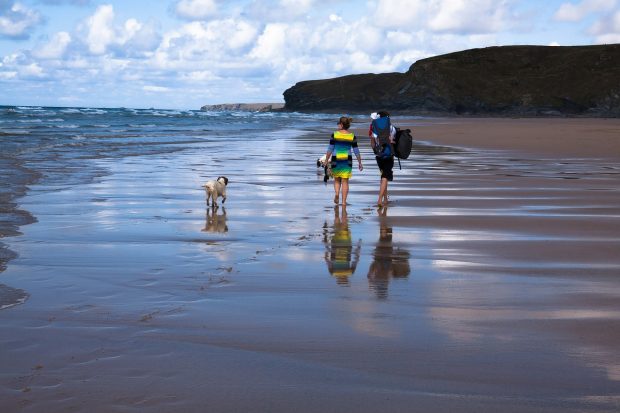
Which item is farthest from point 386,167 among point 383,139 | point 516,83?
point 516,83

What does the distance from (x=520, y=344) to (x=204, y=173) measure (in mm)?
13752

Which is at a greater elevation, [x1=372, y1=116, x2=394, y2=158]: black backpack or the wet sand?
[x1=372, y1=116, x2=394, y2=158]: black backpack

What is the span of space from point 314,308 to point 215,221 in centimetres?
490

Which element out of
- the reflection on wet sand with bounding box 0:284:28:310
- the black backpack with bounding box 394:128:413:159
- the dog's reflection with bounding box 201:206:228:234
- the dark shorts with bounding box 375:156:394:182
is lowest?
the dog's reflection with bounding box 201:206:228:234

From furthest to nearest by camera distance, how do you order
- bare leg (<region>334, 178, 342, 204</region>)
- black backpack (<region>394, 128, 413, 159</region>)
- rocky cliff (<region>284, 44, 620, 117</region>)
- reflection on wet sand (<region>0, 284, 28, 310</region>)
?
rocky cliff (<region>284, 44, 620, 117</region>)
black backpack (<region>394, 128, 413, 159</region>)
bare leg (<region>334, 178, 342, 204</region>)
reflection on wet sand (<region>0, 284, 28, 310</region>)

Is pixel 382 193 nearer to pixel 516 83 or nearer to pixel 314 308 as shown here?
pixel 314 308

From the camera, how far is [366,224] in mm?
10125

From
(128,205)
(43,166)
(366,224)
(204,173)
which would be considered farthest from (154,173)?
(366,224)

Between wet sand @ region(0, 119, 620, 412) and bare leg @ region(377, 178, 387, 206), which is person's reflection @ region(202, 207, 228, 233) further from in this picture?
bare leg @ region(377, 178, 387, 206)

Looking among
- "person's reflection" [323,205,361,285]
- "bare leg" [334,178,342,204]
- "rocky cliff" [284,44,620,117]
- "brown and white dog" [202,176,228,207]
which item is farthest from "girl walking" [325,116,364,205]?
"rocky cliff" [284,44,620,117]

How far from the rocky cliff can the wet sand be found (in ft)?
309

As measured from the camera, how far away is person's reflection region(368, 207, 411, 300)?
6.40 meters

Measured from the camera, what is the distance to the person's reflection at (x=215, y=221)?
9539 millimetres

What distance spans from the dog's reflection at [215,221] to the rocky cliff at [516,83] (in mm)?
93274
